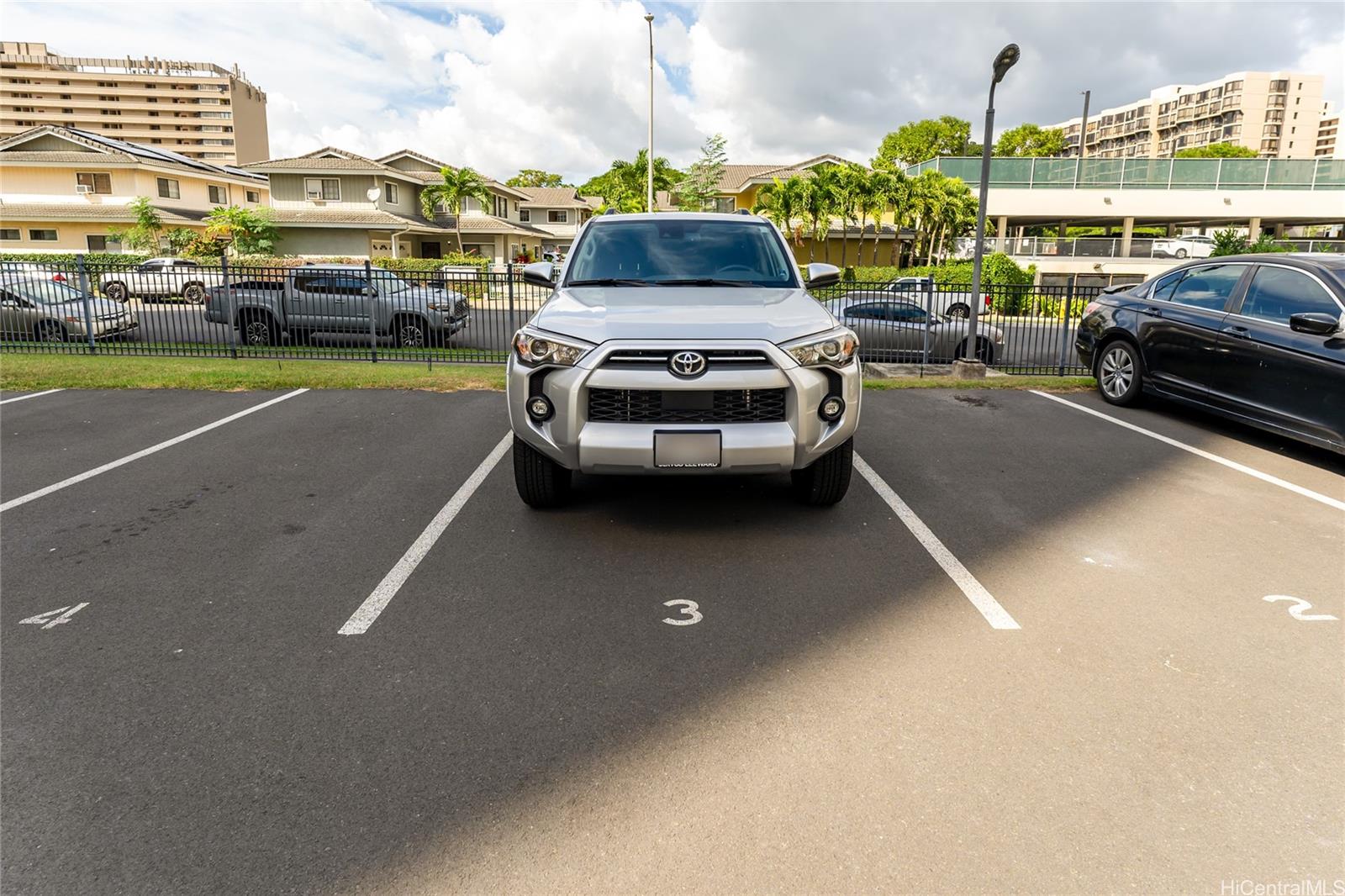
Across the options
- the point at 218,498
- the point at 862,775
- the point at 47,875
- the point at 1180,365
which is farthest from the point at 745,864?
the point at 1180,365

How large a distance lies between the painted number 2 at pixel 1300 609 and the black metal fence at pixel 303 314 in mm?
8467

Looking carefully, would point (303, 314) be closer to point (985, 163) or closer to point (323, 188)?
point (985, 163)

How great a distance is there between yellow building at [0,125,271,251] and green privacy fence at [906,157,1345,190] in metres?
41.5

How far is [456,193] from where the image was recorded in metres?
48.8

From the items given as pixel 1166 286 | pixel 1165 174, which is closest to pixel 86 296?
pixel 1166 286

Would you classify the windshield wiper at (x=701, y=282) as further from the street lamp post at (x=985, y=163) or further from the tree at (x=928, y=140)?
the tree at (x=928, y=140)

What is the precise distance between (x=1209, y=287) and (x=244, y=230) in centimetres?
4248

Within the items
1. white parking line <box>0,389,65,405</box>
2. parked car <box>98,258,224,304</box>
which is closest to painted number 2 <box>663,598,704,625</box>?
white parking line <box>0,389,65,405</box>

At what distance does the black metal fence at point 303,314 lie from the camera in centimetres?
1277

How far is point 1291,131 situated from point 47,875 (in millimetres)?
178086

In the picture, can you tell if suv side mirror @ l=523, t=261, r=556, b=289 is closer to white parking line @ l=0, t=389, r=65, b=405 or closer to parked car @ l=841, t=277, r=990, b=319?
white parking line @ l=0, t=389, r=65, b=405

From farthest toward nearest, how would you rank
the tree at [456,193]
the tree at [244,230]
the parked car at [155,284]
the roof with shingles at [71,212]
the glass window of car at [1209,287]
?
the tree at [456,193] < the roof with shingles at [71,212] < the tree at [244,230] < the parked car at [155,284] < the glass window of car at [1209,287]

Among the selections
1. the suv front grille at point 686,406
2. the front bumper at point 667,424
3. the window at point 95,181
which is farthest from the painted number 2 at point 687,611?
the window at point 95,181

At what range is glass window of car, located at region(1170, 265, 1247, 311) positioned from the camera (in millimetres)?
7859
